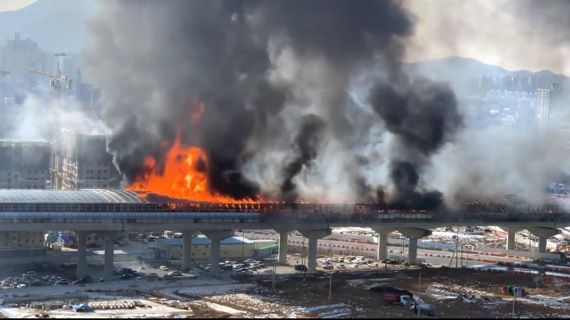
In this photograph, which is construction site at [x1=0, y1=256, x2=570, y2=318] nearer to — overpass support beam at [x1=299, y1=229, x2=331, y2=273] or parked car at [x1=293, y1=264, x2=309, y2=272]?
parked car at [x1=293, y1=264, x2=309, y2=272]

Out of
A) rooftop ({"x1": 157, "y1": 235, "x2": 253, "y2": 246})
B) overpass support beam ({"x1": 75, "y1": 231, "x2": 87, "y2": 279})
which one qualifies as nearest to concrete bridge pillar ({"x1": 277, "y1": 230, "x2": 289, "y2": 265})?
A: rooftop ({"x1": 157, "y1": 235, "x2": 253, "y2": 246})

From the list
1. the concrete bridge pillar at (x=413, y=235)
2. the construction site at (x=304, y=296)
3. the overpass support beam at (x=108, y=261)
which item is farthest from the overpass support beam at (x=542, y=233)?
A: the overpass support beam at (x=108, y=261)

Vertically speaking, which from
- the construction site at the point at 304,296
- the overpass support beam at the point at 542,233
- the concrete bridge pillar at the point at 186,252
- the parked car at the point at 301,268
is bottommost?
the construction site at the point at 304,296

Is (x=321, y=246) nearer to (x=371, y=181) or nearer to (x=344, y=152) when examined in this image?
(x=371, y=181)

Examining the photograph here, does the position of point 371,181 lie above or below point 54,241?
above

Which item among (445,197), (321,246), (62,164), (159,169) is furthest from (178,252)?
(62,164)

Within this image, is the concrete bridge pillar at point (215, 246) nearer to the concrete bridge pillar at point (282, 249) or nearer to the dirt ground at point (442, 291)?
the dirt ground at point (442, 291)
